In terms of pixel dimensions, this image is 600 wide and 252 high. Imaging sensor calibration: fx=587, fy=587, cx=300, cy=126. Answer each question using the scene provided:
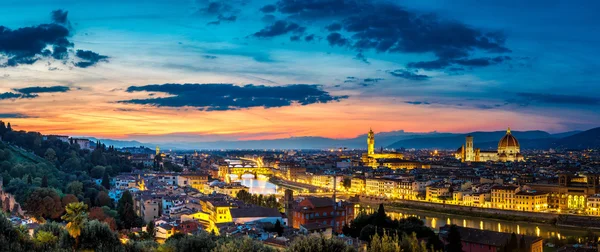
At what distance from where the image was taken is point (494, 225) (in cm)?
1770

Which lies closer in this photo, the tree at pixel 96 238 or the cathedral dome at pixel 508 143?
the tree at pixel 96 238

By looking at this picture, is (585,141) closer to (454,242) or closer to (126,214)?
(454,242)

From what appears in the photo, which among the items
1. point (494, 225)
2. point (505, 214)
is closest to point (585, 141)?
point (505, 214)

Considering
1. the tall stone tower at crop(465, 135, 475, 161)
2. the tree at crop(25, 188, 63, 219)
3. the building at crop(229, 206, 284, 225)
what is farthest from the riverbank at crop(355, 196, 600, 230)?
the tall stone tower at crop(465, 135, 475, 161)

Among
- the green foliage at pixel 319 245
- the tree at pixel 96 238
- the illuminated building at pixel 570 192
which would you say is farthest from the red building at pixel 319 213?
the green foliage at pixel 319 245

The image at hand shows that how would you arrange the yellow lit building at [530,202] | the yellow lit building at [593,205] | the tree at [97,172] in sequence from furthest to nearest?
the tree at [97,172] < the yellow lit building at [530,202] < the yellow lit building at [593,205]

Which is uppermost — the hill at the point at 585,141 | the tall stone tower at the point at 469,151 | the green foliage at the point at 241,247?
the hill at the point at 585,141

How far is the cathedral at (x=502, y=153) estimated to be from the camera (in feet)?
167

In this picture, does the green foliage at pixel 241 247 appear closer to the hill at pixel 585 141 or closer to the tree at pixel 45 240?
the tree at pixel 45 240

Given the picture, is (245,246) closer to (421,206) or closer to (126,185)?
(421,206)

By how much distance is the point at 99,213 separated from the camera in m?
13.6

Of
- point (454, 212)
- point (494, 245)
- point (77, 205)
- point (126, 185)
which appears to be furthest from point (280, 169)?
point (77, 205)

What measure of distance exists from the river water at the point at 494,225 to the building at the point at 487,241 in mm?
3523

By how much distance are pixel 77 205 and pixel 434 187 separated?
19.0 m
